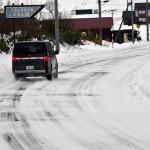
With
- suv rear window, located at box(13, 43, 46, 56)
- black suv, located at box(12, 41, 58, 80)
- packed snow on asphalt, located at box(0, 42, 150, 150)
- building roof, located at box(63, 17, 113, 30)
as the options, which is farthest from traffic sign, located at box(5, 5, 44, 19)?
building roof, located at box(63, 17, 113, 30)

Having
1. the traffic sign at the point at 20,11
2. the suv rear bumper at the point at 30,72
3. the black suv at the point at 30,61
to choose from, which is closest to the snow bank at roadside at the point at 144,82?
the black suv at the point at 30,61

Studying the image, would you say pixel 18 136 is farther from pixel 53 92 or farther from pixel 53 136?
pixel 53 92

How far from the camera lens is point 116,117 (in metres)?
13.5

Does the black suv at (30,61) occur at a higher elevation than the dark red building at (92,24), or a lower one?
higher

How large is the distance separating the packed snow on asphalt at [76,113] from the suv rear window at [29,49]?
3.94 feet

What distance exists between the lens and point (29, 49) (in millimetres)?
24812

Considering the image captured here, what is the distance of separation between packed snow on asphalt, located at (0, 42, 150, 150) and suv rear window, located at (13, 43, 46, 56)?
120 centimetres

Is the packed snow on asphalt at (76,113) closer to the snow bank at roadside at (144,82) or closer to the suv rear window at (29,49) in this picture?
the snow bank at roadside at (144,82)

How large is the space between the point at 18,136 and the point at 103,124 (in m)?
2.24

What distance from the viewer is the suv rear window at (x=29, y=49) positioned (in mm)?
24734

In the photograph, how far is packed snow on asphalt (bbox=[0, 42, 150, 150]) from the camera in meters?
10.5

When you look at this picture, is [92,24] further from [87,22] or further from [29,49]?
[29,49]

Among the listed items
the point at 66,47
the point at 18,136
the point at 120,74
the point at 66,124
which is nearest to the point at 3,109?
the point at 66,124

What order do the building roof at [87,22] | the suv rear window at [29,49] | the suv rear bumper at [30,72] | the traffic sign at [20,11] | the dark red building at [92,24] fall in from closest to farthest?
the suv rear bumper at [30,72] < the suv rear window at [29,49] < the traffic sign at [20,11] < the dark red building at [92,24] < the building roof at [87,22]
